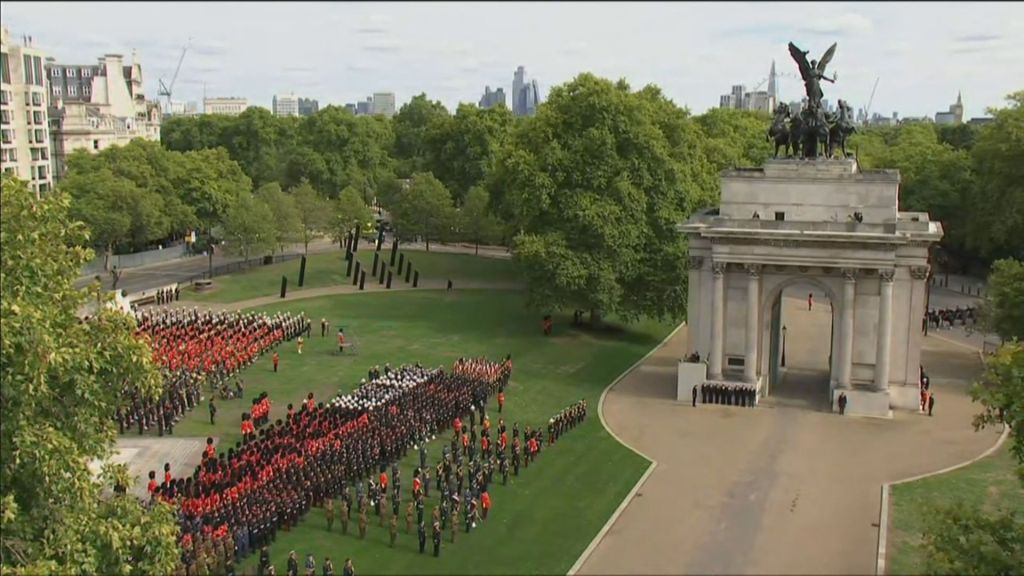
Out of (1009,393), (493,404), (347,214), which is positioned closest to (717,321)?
(493,404)

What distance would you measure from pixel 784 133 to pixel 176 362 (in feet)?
87.0

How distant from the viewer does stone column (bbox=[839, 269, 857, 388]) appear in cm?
3566

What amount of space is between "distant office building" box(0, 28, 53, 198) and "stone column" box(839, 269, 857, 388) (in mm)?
61260

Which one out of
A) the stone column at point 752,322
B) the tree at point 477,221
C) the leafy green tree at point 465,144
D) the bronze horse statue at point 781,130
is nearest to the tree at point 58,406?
the stone column at point 752,322

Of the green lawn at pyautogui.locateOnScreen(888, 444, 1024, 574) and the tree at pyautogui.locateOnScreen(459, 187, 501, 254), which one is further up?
the tree at pyautogui.locateOnScreen(459, 187, 501, 254)

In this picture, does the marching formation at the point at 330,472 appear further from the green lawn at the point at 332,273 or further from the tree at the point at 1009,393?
the green lawn at the point at 332,273

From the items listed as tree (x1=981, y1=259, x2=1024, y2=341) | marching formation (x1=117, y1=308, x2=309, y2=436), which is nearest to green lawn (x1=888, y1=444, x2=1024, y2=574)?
tree (x1=981, y1=259, x2=1024, y2=341)

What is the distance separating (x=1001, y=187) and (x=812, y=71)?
30.2m

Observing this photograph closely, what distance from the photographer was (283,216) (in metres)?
67.2

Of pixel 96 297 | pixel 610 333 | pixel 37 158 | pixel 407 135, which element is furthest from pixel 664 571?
pixel 407 135

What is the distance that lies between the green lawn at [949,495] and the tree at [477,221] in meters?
44.2

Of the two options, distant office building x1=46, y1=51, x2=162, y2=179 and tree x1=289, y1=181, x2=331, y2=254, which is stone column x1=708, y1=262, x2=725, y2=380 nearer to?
tree x1=289, y1=181, x2=331, y2=254

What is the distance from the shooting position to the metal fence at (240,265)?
6365 cm

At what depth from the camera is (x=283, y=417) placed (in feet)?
112
